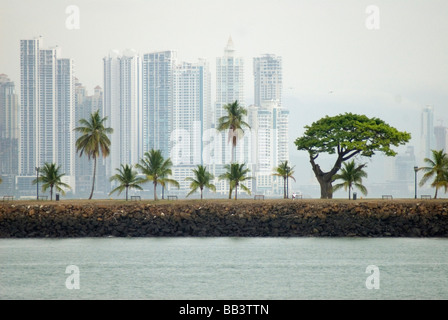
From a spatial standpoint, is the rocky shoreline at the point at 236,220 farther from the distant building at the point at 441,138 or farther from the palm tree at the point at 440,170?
the distant building at the point at 441,138

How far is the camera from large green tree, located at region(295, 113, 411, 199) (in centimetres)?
7662

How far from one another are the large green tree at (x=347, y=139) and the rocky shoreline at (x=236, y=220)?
11120mm

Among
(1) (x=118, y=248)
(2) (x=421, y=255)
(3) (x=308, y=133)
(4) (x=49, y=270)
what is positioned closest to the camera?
(4) (x=49, y=270)

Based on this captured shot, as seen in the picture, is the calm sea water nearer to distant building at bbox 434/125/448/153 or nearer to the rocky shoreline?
the rocky shoreline

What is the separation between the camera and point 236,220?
64.2m

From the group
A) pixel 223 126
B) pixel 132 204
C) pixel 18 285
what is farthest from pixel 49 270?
pixel 223 126

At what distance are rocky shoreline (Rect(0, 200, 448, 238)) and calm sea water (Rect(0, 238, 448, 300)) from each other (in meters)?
1.66

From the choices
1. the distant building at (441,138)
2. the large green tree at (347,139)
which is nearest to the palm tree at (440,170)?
the large green tree at (347,139)

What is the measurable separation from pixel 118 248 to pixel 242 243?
9463 mm

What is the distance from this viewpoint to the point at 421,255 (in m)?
53.4

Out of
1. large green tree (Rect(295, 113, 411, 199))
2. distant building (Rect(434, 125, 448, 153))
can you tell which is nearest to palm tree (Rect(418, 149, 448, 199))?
large green tree (Rect(295, 113, 411, 199))
